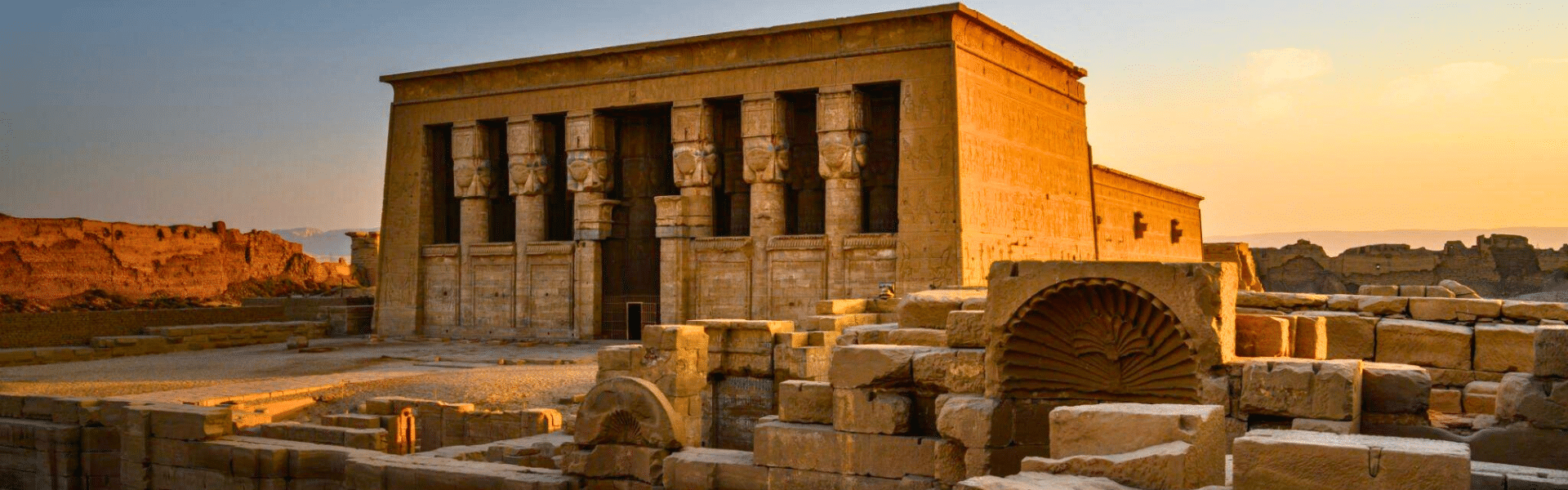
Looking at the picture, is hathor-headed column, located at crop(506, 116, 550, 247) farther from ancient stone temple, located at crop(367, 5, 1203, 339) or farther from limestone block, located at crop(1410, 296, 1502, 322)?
limestone block, located at crop(1410, 296, 1502, 322)

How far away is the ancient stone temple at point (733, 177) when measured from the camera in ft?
75.2

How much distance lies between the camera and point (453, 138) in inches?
1169

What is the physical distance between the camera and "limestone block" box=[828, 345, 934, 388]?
8680 mm

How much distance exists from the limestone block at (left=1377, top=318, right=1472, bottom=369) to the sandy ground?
37.9 feet

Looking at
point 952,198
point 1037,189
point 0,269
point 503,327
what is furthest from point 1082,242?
point 0,269

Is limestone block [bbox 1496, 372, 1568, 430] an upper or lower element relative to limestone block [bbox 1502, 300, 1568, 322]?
lower

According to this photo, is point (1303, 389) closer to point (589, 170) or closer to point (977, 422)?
point (977, 422)

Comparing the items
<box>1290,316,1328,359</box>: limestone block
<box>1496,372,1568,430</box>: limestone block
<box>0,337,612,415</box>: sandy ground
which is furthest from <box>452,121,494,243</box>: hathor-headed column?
<box>1496,372,1568,430</box>: limestone block

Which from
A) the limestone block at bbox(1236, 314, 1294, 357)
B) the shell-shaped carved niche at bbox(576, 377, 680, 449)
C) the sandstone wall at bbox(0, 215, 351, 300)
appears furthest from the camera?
the sandstone wall at bbox(0, 215, 351, 300)

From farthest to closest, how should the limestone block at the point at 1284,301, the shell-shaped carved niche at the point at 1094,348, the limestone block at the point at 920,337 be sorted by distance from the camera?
the limestone block at the point at 1284,301, the limestone block at the point at 920,337, the shell-shaped carved niche at the point at 1094,348

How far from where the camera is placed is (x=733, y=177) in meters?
28.2

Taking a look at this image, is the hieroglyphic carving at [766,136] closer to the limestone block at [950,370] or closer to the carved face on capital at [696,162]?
the carved face on capital at [696,162]

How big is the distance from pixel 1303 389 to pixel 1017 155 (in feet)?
59.3

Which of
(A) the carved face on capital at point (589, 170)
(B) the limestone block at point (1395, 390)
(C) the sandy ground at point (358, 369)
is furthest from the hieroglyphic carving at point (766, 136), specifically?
(B) the limestone block at point (1395, 390)
